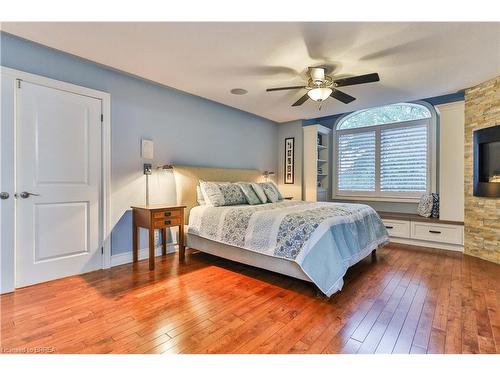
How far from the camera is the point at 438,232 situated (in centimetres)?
408

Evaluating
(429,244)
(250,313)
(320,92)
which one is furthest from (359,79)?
(429,244)

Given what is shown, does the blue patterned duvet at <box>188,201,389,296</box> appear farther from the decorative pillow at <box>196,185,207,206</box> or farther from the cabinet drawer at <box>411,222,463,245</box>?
the cabinet drawer at <box>411,222,463,245</box>

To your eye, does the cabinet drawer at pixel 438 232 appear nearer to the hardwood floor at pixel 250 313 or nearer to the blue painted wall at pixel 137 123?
the hardwood floor at pixel 250 313

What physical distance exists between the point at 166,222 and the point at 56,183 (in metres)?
1.22

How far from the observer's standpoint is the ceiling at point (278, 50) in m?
2.21

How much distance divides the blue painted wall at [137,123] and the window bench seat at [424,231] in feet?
10.3

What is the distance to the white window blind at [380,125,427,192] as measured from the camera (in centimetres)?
466

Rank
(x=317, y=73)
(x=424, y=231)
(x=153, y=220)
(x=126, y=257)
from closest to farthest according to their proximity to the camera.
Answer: (x=317, y=73) → (x=153, y=220) → (x=126, y=257) → (x=424, y=231)

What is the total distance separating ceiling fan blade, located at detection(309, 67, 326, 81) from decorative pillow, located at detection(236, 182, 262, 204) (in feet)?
6.15

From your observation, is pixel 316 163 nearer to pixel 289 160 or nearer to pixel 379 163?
pixel 289 160

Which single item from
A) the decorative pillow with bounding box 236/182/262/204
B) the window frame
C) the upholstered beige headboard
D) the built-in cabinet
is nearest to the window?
the window frame

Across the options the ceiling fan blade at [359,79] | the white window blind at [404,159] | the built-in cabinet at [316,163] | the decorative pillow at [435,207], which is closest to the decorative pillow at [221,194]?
the ceiling fan blade at [359,79]

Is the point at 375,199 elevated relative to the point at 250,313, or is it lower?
elevated
